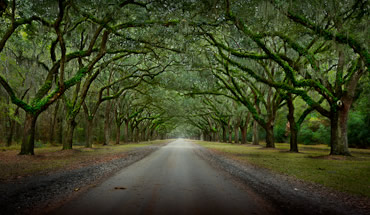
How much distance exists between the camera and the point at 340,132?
14.6 metres

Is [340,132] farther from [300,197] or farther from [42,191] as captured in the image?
[42,191]

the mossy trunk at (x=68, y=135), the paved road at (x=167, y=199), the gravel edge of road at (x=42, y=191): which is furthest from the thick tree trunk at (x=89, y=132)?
the paved road at (x=167, y=199)

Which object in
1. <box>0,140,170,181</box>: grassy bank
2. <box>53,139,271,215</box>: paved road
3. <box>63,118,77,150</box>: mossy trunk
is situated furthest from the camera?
<box>63,118,77,150</box>: mossy trunk

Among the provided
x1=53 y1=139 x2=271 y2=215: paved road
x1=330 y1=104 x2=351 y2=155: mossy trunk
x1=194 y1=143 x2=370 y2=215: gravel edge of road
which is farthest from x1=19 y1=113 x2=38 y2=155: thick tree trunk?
x1=330 y1=104 x2=351 y2=155: mossy trunk

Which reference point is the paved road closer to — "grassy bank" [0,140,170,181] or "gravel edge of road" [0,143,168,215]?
"gravel edge of road" [0,143,168,215]

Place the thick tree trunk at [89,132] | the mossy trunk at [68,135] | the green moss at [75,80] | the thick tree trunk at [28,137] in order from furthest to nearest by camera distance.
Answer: the thick tree trunk at [89,132] < the mossy trunk at [68,135] < the green moss at [75,80] < the thick tree trunk at [28,137]

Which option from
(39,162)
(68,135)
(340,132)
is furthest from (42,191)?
(340,132)

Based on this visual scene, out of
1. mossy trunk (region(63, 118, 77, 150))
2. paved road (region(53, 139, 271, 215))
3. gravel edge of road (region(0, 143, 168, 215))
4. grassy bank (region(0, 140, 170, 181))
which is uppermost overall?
mossy trunk (region(63, 118, 77, 150))

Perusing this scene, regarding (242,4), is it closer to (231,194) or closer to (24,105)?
(231,194)

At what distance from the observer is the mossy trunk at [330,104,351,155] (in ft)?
47.5

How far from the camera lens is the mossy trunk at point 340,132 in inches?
571

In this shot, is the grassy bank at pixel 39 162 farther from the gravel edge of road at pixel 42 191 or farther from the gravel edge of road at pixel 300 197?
the gravel edge of road at pixel 300 197

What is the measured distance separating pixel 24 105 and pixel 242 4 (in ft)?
43.4

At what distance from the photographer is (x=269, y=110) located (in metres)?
24.2
